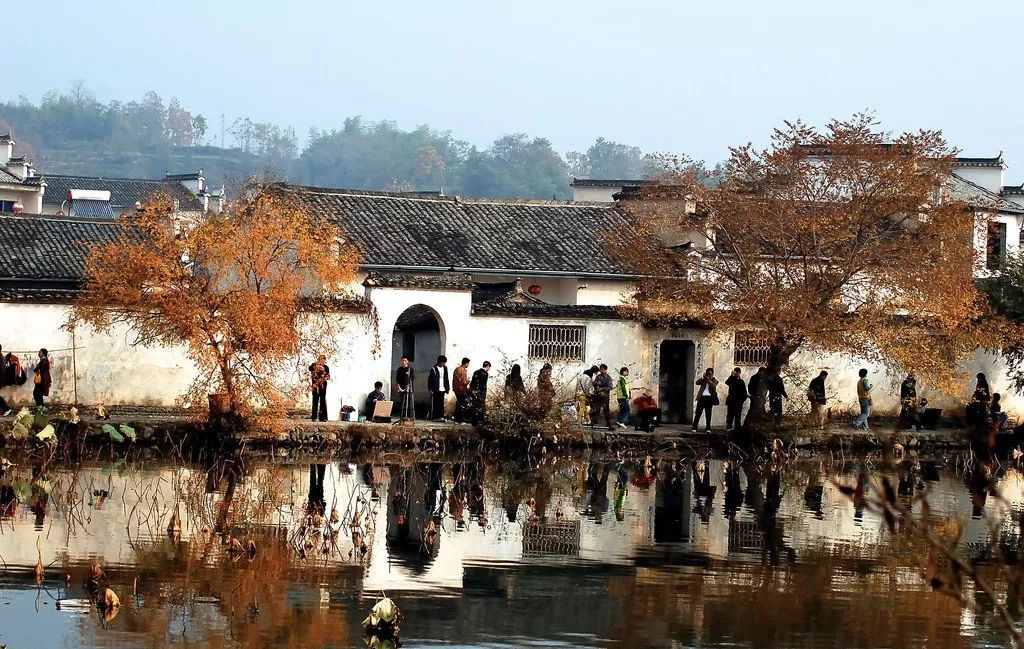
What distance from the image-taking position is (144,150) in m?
163

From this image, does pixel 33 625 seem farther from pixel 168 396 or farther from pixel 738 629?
pixel 168 396

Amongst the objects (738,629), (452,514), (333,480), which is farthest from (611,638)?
(333,480)

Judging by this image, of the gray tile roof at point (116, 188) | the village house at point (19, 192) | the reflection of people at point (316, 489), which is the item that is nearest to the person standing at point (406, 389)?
the reflection of people at point (316, 489)

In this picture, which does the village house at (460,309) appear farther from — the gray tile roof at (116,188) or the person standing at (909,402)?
the gray tile roof at (116,188)

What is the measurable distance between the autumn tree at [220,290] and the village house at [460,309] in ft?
5.53

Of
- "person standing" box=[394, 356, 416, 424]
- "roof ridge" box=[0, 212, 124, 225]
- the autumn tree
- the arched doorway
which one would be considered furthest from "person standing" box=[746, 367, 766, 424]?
"roof ridge" box=[0, 212, 124, 225]

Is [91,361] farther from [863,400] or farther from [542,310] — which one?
[863,400]

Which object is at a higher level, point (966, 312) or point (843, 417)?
point (966, 312)

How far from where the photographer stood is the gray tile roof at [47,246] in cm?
3681

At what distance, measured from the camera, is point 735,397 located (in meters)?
30.4

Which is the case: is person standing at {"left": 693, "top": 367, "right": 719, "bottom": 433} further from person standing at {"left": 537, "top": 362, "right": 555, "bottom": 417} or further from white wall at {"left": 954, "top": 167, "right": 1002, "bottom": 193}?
white wall at {"left": 954, "top": 167, "right": 1002, "bottom": 193}

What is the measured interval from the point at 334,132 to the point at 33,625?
17301cm

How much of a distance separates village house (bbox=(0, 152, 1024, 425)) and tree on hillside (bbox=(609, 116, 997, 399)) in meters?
1.74

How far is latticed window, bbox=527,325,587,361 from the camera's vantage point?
31375 mm
